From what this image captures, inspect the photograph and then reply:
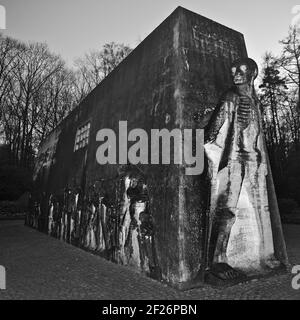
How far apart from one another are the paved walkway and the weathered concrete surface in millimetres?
308

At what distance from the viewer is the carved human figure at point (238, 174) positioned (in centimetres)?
533

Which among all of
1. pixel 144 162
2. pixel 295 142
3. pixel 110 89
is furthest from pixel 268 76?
pixel 144 162

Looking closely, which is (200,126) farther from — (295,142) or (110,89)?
(295,142)

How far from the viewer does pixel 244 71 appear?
5977mm

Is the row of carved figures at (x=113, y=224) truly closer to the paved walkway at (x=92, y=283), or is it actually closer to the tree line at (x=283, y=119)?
the paved walkway at (x=92, y=283)

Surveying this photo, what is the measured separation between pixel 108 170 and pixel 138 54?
284cm

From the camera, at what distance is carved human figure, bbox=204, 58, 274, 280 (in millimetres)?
5332

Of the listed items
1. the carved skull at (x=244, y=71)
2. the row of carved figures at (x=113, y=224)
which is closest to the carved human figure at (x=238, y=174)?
the carved skull at (x=244, y=71)

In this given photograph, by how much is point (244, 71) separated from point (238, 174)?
6.22 ft

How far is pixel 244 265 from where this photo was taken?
5363mm

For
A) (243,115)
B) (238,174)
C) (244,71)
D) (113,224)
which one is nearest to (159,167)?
(238,174)

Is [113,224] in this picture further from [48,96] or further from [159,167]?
[48,96]

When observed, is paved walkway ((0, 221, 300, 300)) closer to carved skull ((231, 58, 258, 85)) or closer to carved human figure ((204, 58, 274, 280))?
carved human figure ((204, 58, 274, 280))

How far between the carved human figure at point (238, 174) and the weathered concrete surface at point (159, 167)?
26cm
